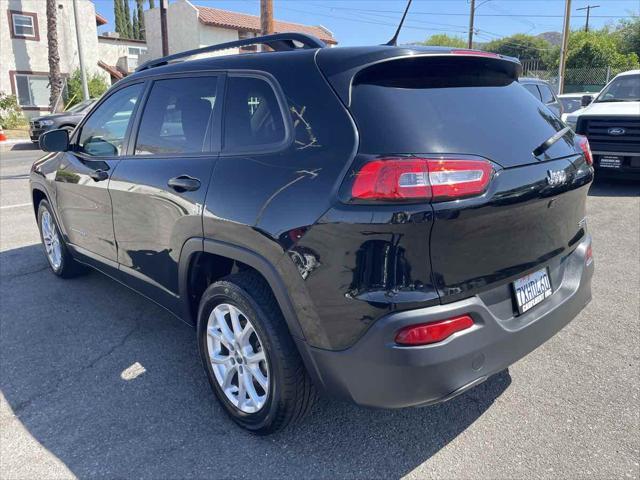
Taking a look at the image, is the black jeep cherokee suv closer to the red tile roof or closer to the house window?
the house window

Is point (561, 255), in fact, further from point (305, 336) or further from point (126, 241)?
point (126, 241)

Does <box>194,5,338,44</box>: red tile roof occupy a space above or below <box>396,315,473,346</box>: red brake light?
above

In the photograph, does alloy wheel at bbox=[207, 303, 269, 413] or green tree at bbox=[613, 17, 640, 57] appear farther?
green tree at bbox=[613, 17, 640, 57]

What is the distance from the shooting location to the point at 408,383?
2135 millimetres

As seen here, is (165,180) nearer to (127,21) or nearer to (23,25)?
(23,25)

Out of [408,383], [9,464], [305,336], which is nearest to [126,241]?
[9,464]

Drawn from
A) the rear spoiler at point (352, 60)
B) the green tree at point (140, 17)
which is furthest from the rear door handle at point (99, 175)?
the green tree at point (140, 17)

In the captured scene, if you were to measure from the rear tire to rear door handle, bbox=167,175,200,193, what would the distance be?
224 cm

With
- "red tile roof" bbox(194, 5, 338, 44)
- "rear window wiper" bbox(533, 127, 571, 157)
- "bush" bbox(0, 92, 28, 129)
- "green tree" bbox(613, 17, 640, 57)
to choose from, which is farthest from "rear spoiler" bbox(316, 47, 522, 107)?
"green tree" bbox(613, 17, 640, 57)

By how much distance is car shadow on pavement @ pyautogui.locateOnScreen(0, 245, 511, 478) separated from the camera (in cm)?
256

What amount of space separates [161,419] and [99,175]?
1.84 meters

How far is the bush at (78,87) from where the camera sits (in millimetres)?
25266

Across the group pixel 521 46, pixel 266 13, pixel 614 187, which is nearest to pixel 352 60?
pixel 614 187

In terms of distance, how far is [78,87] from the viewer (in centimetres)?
2572
